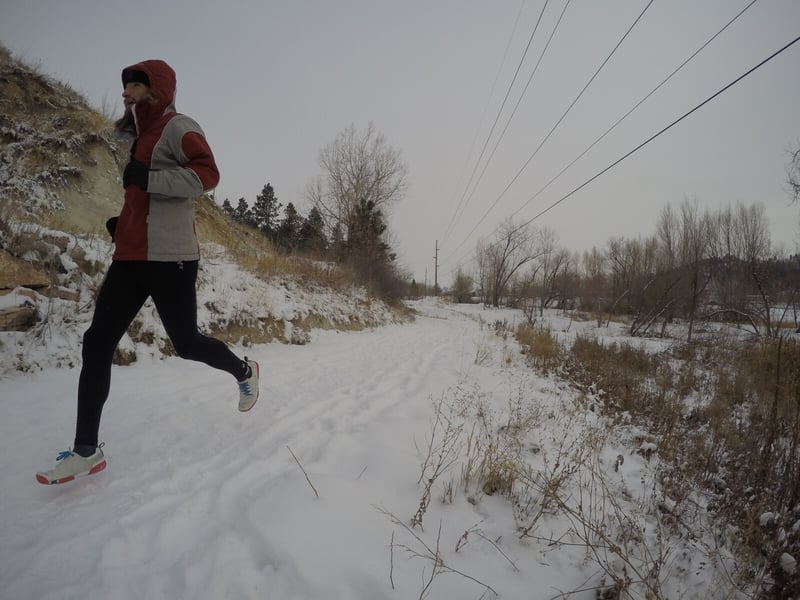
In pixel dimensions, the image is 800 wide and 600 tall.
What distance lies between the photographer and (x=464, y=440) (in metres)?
2.34

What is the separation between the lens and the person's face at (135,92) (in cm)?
160

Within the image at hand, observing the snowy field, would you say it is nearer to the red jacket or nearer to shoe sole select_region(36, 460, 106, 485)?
shoe sole select_region(36, 460, 106, 485)

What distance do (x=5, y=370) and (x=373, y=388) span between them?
10.4 ft

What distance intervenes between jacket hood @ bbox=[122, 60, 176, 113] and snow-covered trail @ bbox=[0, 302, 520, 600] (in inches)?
78.9

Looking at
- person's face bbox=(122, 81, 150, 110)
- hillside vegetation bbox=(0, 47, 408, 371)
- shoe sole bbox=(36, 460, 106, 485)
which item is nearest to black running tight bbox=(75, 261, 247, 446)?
shoe sole bbox=(36, 460, 106, 485)

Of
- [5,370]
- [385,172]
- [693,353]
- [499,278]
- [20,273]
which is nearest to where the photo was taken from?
[5,370]

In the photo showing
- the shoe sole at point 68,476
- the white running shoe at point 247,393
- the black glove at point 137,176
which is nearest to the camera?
the shoe sole at point 68,476

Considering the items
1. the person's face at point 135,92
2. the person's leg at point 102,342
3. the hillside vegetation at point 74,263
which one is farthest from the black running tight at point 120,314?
the hillside vegetation at point 74,263

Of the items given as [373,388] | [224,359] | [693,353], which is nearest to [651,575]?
[224,359]

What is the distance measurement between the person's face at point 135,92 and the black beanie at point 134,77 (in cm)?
1

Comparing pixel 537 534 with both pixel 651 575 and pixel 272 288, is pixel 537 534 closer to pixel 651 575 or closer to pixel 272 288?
pixel 651 575

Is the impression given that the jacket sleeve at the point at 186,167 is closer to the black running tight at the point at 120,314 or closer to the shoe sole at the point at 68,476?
the black running tight at the point at 120,314

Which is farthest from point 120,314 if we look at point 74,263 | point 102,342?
point 74,263

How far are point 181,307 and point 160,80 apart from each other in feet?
4.11
